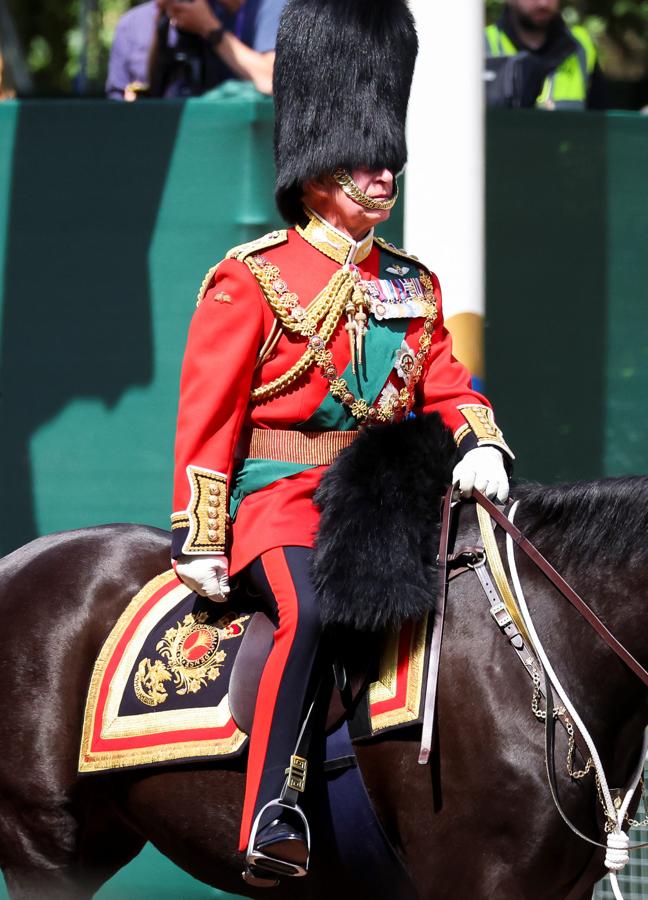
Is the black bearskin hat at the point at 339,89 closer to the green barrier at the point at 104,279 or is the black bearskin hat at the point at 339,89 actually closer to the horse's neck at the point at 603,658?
the horse's neck at the point at 603,658

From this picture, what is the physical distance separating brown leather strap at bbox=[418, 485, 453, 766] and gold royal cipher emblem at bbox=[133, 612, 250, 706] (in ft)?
1.72

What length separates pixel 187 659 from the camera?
11.0 feet

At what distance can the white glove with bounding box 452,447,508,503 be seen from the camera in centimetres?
309

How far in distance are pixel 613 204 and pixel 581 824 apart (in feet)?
10.1

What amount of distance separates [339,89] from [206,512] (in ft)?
3.45

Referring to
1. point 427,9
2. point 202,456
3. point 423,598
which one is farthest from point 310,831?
point 427,9

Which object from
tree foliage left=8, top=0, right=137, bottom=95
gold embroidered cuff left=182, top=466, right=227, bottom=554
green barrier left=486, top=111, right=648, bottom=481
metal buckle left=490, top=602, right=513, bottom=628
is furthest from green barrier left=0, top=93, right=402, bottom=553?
tree foliage left=8, top=0, right=137, bottom=95

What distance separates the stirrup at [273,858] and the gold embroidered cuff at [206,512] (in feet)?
1.88

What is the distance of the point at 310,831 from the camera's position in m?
3.17

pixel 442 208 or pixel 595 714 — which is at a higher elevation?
pixel 442 208

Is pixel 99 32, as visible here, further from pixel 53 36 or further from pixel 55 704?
pixel 55 704

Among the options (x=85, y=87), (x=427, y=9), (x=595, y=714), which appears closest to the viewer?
(x=595, y=714)

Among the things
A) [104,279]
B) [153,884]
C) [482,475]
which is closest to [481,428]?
[482,475]

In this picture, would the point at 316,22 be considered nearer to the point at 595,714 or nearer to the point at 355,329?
the point at 355,329
